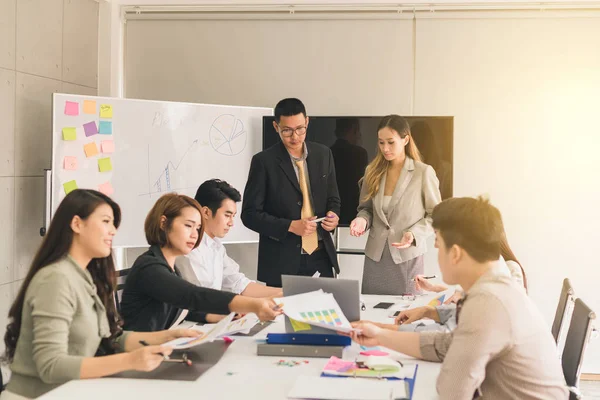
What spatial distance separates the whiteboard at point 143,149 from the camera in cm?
455

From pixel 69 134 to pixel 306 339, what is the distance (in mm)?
2733

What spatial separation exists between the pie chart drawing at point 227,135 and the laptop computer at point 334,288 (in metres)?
2.79

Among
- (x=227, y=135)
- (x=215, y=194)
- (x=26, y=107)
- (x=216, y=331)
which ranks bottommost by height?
(x=216, y=331)

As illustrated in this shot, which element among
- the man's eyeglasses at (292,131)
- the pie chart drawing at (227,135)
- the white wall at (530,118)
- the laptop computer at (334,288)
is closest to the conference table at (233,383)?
the laptop computer at (334,288)

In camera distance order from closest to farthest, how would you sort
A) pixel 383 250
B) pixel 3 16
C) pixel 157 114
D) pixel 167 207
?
pixel 167 207 → pixel 383 250 → pixel 3 16 → pixel 157 114

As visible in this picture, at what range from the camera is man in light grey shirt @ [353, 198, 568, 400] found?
178 cm

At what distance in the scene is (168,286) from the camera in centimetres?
251

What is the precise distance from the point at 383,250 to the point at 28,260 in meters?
2.23

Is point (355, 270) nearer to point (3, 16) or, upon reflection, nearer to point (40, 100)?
point (40, 100)

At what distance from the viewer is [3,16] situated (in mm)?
4207

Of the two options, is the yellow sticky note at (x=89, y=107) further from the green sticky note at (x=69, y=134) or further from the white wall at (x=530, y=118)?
the white wall at (x=530, y=118)

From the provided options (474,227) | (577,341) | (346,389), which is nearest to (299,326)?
(346,389)

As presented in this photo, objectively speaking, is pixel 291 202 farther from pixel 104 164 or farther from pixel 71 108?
pixel 71 108

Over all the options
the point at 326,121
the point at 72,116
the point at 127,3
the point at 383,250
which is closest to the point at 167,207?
the point at 383,250
